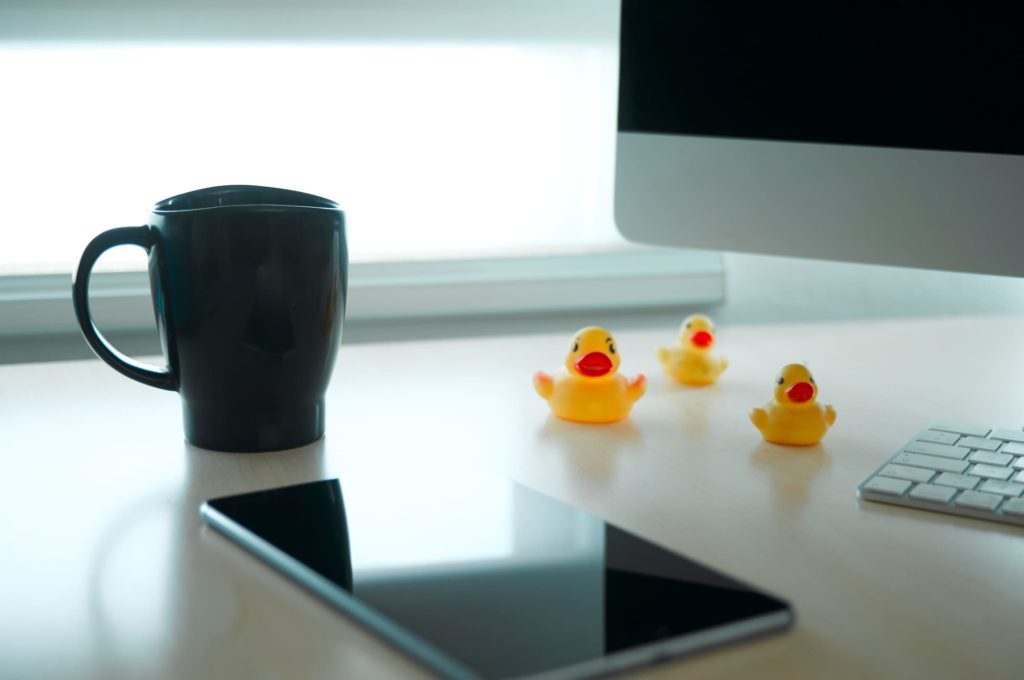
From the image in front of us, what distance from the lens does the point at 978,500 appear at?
A: 0.50 m

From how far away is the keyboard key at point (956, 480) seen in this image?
1.69 feet

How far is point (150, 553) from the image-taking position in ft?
1.48

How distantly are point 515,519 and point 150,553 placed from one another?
0.52ft

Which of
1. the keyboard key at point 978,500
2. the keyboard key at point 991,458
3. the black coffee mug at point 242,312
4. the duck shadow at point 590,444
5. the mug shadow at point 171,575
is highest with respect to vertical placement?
the black coffee mug at point 242,312

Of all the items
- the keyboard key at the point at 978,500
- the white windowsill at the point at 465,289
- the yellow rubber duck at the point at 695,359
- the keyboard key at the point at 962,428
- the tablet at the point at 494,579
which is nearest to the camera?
the tablet at the point at 494,579

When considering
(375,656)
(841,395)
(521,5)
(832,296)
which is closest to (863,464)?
(841,395)

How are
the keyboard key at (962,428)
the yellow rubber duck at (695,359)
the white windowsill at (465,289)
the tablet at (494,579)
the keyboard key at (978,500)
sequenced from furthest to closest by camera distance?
1. the white windowsill at (465,289)
2. the yellow rubber duck at (695,359)
3. the keyboard key at (962,428)
4. the keyboard key at (978,500)
5. the tablet at (494,579)

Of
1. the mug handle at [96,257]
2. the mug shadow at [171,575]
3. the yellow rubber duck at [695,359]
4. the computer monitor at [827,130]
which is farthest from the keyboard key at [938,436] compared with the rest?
the mug handle at [96,257]

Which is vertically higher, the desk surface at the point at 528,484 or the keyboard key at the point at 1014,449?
the keyboard key at the point at 1014,449

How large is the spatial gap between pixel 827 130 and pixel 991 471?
0.25m

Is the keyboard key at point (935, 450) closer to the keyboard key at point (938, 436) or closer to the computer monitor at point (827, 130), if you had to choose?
the keyboard key at point (938, 436)

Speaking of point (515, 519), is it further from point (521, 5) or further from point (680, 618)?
point (521, 5)

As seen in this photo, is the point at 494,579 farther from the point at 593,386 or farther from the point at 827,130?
the point at 827,130

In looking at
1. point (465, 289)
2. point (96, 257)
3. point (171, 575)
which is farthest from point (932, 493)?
point (465, 289)
